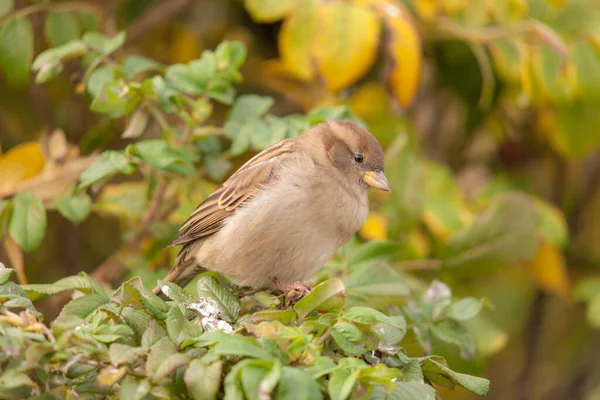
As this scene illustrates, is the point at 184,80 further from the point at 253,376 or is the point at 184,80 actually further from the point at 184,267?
the point at 253,376

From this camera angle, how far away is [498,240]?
276 cm

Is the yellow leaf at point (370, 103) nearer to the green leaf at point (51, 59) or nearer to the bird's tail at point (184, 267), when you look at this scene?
the bird's tail at point (184, 267)

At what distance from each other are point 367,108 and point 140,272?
1.36m

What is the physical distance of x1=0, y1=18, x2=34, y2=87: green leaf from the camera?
7.80ft

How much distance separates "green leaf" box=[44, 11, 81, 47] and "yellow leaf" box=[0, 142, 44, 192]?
1.68 feet

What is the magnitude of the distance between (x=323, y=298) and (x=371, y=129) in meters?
1.89

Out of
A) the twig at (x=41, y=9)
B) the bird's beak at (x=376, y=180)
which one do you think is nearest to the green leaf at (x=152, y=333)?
the bird's beak at (x=376, y=180)

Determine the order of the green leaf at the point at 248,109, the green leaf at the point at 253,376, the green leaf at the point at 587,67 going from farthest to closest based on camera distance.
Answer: the green leaf at the point at 587,67 → the green leaf at the point at 248,109 → the green leaf at the point at 253,376

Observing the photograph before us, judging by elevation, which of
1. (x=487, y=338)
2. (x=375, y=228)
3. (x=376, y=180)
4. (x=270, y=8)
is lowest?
(x=487, y=338)

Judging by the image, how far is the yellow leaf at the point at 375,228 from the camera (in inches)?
105

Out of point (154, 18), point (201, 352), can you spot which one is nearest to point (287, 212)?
point (201, 352)

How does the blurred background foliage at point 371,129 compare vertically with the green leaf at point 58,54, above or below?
below

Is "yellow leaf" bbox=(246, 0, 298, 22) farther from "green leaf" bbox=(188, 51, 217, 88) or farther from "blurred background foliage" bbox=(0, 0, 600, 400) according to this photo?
"green leaf" bbox=(188, 51, 217, 88)

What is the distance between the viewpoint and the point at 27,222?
206cm
